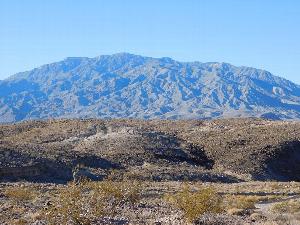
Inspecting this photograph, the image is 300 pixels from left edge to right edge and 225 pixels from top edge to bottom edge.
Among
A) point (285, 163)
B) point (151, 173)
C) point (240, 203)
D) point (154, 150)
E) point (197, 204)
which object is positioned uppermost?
point (197, 204)

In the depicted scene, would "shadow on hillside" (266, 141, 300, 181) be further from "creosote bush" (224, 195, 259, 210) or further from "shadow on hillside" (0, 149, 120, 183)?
"creosote bush" (224, 195, 259, 210)

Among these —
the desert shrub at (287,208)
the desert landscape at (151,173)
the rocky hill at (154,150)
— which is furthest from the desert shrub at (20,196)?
the desert shrub at (287,208)

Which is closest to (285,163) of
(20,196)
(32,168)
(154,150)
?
(154,150)

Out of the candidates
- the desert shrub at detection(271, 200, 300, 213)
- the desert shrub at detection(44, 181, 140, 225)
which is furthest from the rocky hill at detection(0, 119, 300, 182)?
the desert shrub at detection(271, 200, 300, 213)

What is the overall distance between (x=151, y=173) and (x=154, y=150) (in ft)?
38.2

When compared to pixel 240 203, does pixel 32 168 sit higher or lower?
lower

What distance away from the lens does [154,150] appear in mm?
64188

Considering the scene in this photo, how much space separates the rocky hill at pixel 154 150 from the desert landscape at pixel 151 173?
5.0 inches

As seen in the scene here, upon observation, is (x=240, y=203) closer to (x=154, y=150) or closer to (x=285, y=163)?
(x=154, y=150)

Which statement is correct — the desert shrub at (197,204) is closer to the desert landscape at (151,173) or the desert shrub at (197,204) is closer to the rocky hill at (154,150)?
the desert landscape at (151,173)

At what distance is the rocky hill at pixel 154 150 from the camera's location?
2018 inches

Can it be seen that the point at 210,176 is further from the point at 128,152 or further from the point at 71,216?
the point at 71,216

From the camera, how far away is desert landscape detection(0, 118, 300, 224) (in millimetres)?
24094

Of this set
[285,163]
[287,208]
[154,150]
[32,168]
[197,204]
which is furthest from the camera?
[285,163]
